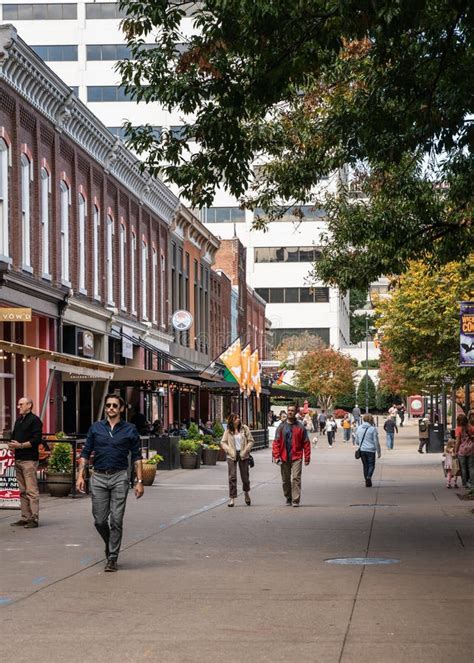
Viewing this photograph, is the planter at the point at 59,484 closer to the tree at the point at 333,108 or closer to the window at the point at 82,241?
the tree at the point at 333,108

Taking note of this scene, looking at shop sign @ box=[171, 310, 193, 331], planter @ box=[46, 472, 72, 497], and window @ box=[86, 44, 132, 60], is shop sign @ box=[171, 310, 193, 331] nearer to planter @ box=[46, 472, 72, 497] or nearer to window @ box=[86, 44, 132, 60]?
planter @ box=[46, 472, 72, 497]

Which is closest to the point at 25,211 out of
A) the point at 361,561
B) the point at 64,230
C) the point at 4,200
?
the point at 4,200

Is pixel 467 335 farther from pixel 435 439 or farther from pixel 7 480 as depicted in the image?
pixel 435 439

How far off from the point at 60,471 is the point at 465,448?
838cm

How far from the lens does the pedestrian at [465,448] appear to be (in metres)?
25.8

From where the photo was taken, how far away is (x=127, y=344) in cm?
4247

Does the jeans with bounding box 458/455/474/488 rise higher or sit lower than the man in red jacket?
lower

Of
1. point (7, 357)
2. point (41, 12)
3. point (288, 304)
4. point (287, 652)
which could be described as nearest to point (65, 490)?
point (7, 357)

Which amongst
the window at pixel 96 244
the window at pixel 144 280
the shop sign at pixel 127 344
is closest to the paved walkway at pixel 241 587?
the window at pixel 96 244

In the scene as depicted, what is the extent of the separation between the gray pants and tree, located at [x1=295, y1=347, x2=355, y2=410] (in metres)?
89.5

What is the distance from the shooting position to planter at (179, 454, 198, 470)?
36.2 meters

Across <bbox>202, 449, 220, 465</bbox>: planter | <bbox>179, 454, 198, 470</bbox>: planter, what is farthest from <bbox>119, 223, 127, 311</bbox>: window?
<bbox>179, 454, 198, 470</bbox>: planter

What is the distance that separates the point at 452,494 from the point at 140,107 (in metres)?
68.4

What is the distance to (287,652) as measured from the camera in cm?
882
